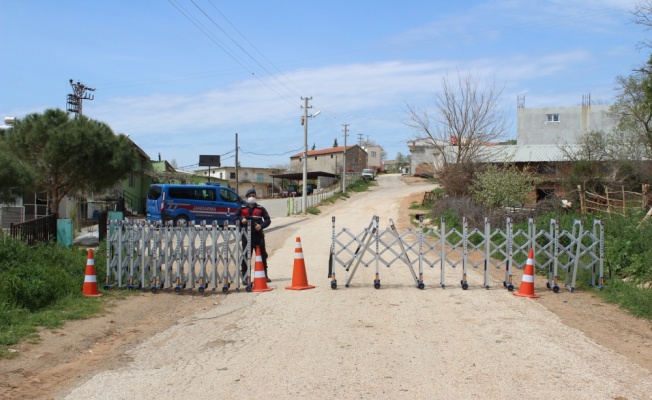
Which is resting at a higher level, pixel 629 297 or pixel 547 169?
pixel 547 169

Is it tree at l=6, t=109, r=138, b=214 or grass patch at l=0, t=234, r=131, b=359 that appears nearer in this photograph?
grass patch at l=0, t=234, r=131, b=359

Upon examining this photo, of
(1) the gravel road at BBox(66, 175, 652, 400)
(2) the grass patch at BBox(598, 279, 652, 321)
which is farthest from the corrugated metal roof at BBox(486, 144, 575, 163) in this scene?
(1) the gravel road at BBox(66, 175, 652, 400)

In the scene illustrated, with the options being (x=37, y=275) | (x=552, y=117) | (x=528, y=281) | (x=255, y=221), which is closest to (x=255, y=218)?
(x=255, y=221)

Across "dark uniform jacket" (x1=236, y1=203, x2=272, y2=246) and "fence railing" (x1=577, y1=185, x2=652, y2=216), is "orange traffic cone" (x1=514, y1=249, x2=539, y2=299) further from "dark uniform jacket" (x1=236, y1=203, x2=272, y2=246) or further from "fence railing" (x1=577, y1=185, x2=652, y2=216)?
"fence railing" (x1=577, y1=185, x2=652, y2=216)

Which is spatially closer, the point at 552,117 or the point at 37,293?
the point at 37,293

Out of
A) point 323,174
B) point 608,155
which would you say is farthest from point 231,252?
point 323,174

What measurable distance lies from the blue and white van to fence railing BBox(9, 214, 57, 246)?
32.5ft

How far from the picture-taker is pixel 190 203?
26.7 metres

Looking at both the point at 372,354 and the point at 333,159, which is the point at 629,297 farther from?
the point at 333,159

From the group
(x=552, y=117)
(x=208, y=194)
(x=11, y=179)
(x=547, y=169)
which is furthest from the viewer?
(x=552, y=117)

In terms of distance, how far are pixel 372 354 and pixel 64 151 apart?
60.8ft

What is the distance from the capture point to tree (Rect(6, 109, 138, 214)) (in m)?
21.6

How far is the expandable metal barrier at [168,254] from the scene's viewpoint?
444 inches

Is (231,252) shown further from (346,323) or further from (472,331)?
(472,331)
